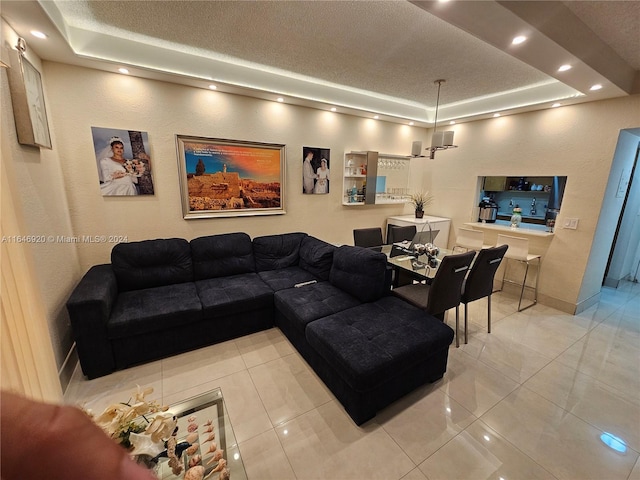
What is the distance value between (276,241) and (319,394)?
6.52 ft

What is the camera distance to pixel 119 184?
9.22ft

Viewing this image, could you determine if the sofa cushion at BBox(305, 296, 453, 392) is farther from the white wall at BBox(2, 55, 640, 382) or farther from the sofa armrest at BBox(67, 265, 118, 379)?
the white wall at BBox(2, 55, 640, 382)

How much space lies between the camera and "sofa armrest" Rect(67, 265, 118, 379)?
2043mm

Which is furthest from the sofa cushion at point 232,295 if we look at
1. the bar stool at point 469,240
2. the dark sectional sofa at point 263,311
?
the bar stool at point 469,240

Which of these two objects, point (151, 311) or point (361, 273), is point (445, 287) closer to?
point (361, 273)

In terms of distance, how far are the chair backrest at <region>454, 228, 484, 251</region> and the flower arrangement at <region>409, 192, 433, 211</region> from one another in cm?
119

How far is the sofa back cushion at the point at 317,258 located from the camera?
3109 millimetres

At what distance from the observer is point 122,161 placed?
2793 mm

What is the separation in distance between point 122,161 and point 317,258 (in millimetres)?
2331

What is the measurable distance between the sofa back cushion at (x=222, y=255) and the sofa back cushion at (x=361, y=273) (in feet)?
3.95

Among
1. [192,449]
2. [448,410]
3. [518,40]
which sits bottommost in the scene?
[448,410]

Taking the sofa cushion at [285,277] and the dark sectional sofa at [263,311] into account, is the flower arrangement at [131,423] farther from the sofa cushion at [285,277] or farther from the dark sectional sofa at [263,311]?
the sofa cushion at [285,277]

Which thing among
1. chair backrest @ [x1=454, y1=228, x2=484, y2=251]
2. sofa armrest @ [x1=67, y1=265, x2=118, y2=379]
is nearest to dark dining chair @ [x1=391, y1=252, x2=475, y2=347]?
chair backrest @ [x1=454, y1=228, x2=484, y2=251]

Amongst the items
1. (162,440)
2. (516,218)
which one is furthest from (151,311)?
(516,218)
